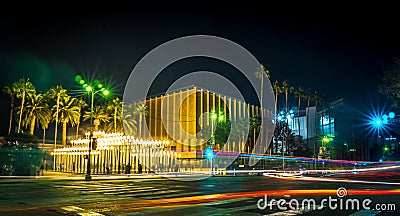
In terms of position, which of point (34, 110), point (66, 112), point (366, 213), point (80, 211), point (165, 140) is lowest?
point (80, 211)

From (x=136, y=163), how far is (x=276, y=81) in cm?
3294

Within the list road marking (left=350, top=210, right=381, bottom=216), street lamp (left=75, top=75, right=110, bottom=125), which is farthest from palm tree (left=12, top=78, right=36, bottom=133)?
road marking (left=350, top=210, right=381, bottom=216)

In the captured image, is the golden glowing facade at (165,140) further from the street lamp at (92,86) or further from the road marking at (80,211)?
the road marking at (80,211)

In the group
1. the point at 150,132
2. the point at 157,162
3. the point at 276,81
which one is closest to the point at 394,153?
the point at 276,81

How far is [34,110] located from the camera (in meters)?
55.2

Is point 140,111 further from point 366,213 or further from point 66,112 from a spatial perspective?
point 366,213

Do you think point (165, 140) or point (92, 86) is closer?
point (92, 86)

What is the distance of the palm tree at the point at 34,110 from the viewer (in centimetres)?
5500

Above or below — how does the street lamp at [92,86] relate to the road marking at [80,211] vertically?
above

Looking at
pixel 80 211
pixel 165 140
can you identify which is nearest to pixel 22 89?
pixel 165 140

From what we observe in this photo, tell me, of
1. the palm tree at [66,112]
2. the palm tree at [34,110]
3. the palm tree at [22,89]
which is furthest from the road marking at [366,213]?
the palm tree at [66,112]

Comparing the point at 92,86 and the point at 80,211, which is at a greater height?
the point at 92,86

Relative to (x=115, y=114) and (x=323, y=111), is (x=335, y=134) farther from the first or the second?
(x=115, y=114)

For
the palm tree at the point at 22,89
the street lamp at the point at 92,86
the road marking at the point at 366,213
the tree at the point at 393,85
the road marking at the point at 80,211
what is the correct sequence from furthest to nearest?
the palm tree at the point at 22,89 < the street lamp at the point at 92,86 < the tree at the point at 393,85 < the road marking at the point at 80,211 < the road marking at the point at 366,213
